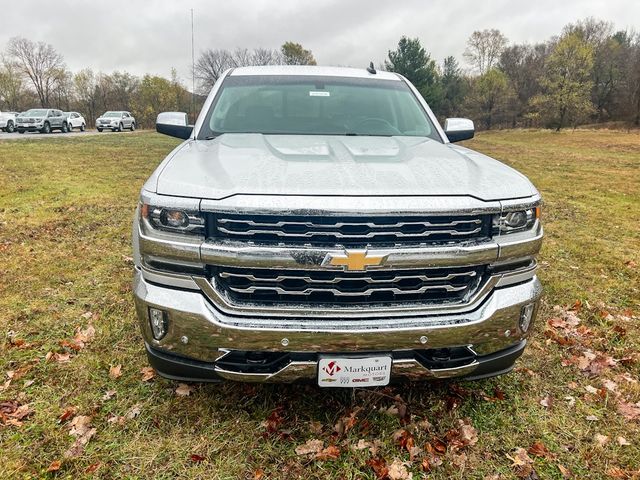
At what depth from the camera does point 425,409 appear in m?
2.62

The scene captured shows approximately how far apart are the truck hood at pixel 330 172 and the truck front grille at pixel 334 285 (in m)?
0.35

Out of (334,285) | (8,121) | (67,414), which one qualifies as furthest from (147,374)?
(8,121)

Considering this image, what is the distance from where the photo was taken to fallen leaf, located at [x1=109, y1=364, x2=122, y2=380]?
288 centimetres

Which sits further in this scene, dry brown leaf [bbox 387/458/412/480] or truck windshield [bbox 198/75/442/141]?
truck windshield [bbox 198/75/442/141]

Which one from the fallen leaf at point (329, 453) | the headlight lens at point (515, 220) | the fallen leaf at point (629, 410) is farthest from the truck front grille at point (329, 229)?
the fallen leaf at point (629, 410)

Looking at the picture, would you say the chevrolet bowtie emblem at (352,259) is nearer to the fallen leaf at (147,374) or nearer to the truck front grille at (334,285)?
the truck front grille at (334,285)

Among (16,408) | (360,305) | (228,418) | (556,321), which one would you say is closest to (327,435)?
(228,418)

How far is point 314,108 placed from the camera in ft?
11.6

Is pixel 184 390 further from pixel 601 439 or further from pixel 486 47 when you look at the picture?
pixel 486 47

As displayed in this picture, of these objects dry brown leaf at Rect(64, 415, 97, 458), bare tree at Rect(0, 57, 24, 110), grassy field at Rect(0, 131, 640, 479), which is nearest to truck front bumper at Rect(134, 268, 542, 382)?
grassy field at Rect(0, 131, 640, 479)

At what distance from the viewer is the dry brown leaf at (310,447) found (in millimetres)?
2293

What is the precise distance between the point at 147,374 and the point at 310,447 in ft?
3.98

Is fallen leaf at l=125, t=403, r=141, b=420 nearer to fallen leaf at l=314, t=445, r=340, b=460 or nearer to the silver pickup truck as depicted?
the silver pickup truck

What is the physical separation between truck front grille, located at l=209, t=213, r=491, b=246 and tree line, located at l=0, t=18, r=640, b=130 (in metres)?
43.0
